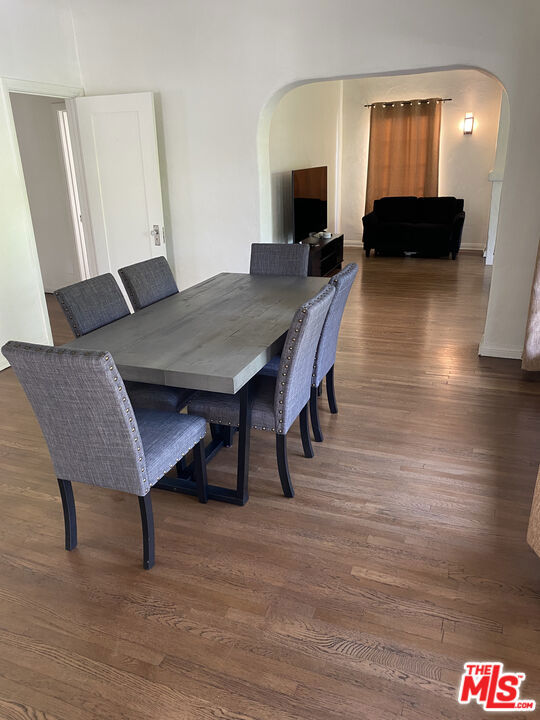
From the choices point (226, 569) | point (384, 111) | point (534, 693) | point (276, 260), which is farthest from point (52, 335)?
point (384, 111)

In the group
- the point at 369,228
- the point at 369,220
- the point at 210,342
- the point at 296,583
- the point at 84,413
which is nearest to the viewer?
the point at 84,413

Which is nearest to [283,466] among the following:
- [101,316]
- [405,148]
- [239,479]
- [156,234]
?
[239,479]

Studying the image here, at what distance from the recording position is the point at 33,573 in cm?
207

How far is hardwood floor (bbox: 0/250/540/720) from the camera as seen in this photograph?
1.59 m

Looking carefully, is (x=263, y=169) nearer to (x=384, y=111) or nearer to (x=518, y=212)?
(x=518, y=212)

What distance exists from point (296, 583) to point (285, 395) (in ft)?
2.48

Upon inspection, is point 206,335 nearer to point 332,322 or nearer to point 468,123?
point 332,322

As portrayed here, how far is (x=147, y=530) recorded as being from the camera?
2.04 m

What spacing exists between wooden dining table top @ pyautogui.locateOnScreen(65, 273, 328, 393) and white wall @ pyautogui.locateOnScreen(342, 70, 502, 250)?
6.30m

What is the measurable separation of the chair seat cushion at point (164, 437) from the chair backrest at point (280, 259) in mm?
1699

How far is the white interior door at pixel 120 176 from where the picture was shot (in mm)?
4527

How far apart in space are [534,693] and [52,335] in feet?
14.8

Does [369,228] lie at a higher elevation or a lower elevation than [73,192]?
lower

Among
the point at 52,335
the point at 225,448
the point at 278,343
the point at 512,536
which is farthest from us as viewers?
the point at 52,335
